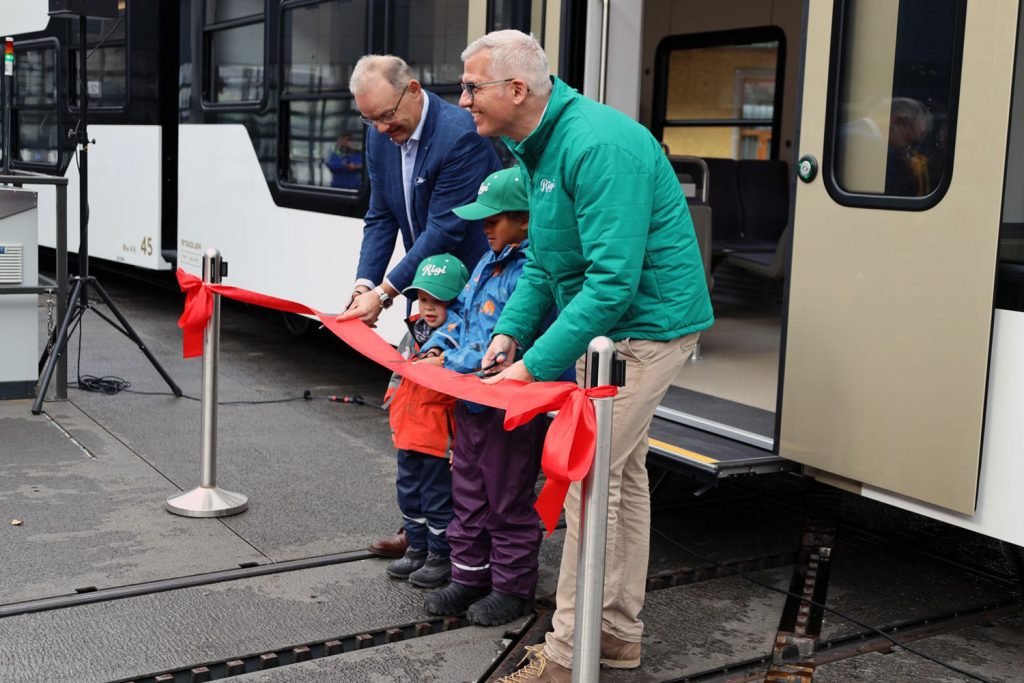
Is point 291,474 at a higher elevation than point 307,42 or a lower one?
lower

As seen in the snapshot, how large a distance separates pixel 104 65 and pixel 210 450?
6.50m

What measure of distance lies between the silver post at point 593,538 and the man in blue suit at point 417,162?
5.20ft

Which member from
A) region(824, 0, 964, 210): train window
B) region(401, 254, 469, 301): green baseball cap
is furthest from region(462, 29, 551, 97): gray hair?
region(824, 0, 964, 210): train window

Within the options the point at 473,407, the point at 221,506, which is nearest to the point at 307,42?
the point at 221,506

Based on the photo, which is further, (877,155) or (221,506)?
(221,506)

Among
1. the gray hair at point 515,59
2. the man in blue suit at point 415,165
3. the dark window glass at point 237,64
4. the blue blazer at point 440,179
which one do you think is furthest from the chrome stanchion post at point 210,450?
the dark window glass at point 237,64

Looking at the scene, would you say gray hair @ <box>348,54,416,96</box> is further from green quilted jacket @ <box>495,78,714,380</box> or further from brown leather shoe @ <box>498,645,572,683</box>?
brown leather shoe @ <box>498,645,572,683</box>

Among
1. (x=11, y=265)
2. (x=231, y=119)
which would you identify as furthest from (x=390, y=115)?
(x=231, y=119)

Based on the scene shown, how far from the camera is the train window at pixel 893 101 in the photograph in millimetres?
3834

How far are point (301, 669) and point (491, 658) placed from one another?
0.57 m

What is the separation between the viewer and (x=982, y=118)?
3674 millimetres

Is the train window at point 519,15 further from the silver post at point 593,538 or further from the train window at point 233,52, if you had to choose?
the silver post at point 593,538

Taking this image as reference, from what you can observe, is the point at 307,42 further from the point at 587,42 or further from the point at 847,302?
the point at 847,302

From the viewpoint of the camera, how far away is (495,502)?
13.2 feet
